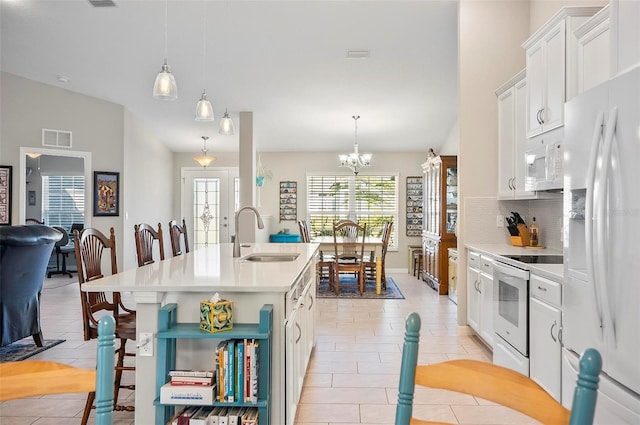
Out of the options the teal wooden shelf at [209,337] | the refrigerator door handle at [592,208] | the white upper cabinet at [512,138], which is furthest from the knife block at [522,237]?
the teal wooden shelf at [209,337]

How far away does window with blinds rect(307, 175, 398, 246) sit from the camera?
9.30m

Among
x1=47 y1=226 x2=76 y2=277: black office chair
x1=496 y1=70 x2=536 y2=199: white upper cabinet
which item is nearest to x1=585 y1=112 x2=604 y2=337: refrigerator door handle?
x1=496 y1=70 x2=536 y2=199: white upper cabinet

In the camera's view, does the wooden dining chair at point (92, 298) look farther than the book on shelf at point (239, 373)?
Yes

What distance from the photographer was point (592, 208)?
172 centimetres

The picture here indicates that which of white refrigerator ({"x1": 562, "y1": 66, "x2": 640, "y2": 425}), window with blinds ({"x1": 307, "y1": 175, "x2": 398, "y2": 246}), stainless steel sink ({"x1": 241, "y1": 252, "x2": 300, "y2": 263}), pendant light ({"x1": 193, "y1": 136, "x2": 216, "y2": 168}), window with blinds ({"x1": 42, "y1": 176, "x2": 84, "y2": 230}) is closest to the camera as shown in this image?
white refrigerator ({"x1": 562, "y1": 66, "x2": 640, "y2": 425})

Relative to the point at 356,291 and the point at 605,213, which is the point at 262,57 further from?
the point at 605,213

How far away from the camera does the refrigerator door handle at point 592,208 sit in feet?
5.54

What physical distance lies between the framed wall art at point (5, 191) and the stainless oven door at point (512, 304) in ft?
22.8

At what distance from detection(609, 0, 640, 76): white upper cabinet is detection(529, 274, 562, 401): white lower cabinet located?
122 cm

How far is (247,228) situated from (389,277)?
2.91 metres

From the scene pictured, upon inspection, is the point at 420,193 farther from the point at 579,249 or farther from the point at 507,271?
the point at 579,249

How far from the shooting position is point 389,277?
27.1 ft

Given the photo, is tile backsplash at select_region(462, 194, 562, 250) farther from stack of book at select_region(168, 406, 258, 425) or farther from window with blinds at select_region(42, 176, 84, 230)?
→ window with blinds at select_region(42, 176, 84, 230)

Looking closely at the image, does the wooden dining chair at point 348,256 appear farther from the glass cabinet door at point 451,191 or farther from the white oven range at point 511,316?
the white oven range at point 511,316
